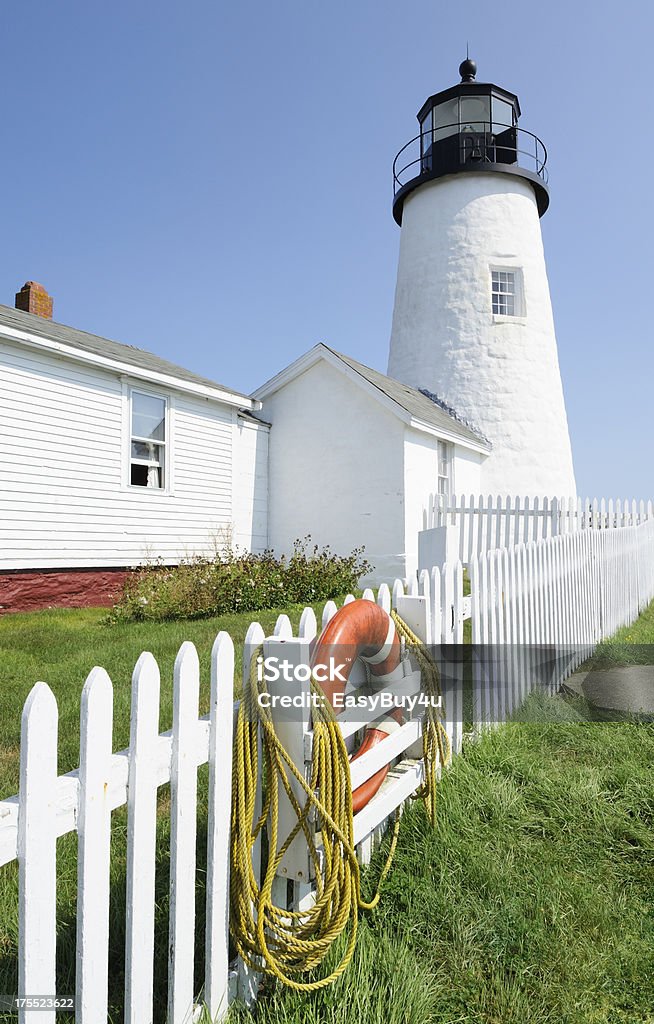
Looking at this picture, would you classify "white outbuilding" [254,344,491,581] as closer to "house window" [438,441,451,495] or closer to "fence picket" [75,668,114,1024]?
"house window" [438,441,451,495]

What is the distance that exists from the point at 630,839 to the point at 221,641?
2.40m

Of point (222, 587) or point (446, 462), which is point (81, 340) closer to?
point (222, 587)

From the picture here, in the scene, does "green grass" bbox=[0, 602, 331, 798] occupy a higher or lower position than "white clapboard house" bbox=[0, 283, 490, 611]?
lower

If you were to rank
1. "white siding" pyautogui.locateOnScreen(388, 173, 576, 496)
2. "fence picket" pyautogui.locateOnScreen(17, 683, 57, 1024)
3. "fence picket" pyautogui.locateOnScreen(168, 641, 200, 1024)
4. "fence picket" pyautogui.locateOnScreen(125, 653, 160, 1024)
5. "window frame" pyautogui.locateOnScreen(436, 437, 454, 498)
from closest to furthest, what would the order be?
1. "fence picket" pyautogui.locateOnScreen(17, 683, 57, 1024)
2. "fence picket" pyautogui.locateOnScreen(125, 653, 160, 1024)
3. "fence picket" pyautogui.locateOnScreen(168, 641, 200, 1024)
4. "window frame" pyautogui.locateOnScreen(436, 437, 454, 498)
5. "white siding" pyautogui.locateOnScreen(388, 173, 576, 496)

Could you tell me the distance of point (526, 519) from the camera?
1118 centimetres

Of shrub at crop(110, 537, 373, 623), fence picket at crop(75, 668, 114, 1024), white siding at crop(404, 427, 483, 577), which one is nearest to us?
fence picket at crop(75, 668, 114, 1024)

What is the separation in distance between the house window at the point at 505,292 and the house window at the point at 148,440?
10.5 meters

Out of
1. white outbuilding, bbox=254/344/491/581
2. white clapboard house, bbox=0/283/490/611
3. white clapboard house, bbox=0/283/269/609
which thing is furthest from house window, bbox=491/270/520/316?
white clapboard house, bbox=0/283/269/609

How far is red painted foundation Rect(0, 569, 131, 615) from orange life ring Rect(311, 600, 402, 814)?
8229mm

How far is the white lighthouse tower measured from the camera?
17.5 metres

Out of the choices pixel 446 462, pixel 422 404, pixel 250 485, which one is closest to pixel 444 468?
pixel 446 462

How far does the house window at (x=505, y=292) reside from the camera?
18.0 m

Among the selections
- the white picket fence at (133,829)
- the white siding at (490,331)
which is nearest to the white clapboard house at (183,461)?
the white siding at (490,331)

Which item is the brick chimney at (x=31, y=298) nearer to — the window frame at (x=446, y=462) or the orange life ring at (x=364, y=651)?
the window frame at (x=446, y=462)
